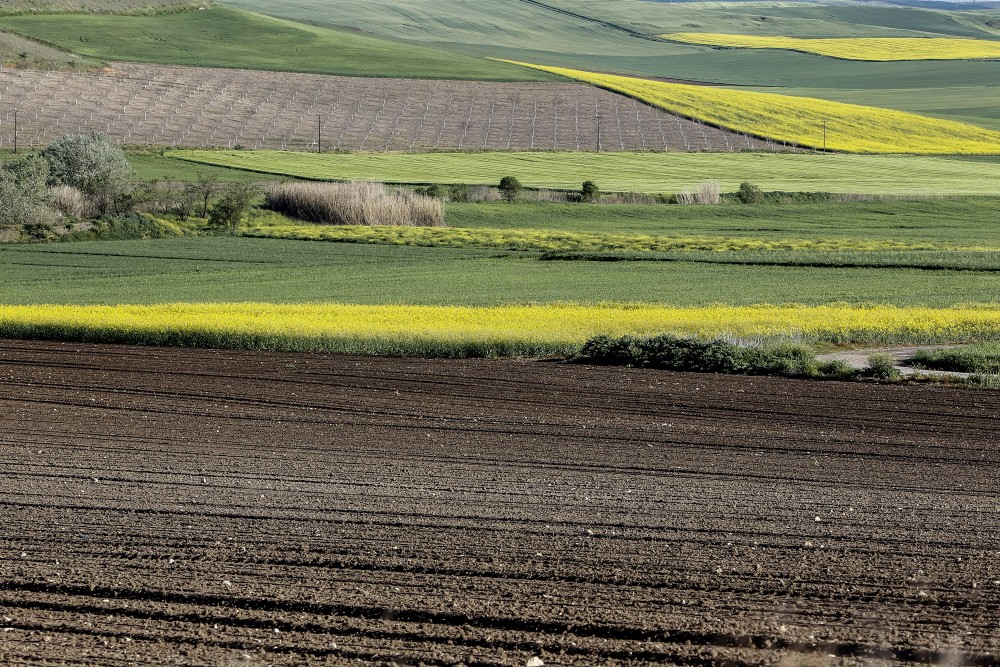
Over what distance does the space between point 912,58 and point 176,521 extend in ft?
534

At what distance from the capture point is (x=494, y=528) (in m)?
12.3

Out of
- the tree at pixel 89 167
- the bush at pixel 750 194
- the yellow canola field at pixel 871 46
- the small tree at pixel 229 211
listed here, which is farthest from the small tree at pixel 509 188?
the yellow canola field at pixel 871 46

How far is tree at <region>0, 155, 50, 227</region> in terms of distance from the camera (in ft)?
184

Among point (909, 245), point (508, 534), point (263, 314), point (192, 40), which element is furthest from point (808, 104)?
→ point (508, 534)

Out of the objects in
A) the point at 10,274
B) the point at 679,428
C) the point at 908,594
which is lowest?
the point at 10,274

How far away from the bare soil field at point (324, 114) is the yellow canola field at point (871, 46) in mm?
68581

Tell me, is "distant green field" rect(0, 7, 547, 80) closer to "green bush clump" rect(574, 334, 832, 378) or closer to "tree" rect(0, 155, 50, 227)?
"tree" rect(0, 155, 50, 227)

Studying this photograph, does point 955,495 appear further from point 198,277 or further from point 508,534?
point 198,277

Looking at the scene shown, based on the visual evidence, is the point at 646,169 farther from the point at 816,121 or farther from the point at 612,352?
the point at 612,352

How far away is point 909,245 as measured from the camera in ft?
180

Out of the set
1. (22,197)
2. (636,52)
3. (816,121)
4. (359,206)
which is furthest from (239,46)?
(22,197)

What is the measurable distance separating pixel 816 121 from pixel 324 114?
3885 cm

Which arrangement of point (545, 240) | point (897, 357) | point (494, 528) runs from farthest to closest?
point (545, 240)
point (897, 357)
point (494, 528)

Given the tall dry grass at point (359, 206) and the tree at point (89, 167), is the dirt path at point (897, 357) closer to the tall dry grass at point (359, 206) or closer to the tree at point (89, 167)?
the tall dry grass at point (359, 206)
